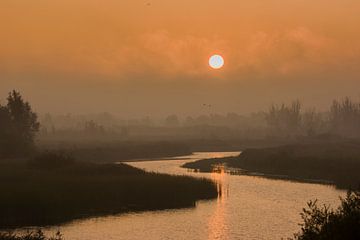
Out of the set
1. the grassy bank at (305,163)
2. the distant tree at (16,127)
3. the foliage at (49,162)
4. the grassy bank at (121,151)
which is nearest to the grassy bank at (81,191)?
the foliage at (49,162)

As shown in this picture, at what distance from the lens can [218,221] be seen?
58.9m

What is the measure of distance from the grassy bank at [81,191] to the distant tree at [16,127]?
72.8ft

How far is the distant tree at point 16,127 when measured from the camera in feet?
359

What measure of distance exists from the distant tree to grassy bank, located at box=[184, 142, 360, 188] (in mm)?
36826

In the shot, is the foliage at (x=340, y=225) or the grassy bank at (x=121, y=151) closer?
the foliage at (x=340, y=225)

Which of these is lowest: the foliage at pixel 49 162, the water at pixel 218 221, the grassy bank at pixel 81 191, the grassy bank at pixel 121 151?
the water at pixel 218 221

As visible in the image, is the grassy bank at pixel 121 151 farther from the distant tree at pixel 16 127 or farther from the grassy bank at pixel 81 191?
the grassy bank at pixel 81 191

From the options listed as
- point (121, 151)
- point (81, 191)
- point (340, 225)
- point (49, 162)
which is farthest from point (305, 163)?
point (340, 225)

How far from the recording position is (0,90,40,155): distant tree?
Result: 109 metres

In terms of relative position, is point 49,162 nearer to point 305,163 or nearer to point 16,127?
point 16,127

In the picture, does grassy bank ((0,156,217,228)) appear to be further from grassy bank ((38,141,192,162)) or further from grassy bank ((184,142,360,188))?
grassy bank ((38,141,192,162))

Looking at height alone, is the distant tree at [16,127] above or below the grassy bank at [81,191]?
above

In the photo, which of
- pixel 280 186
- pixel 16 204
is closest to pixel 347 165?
pixel 280 186

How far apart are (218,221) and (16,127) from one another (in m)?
72.1
